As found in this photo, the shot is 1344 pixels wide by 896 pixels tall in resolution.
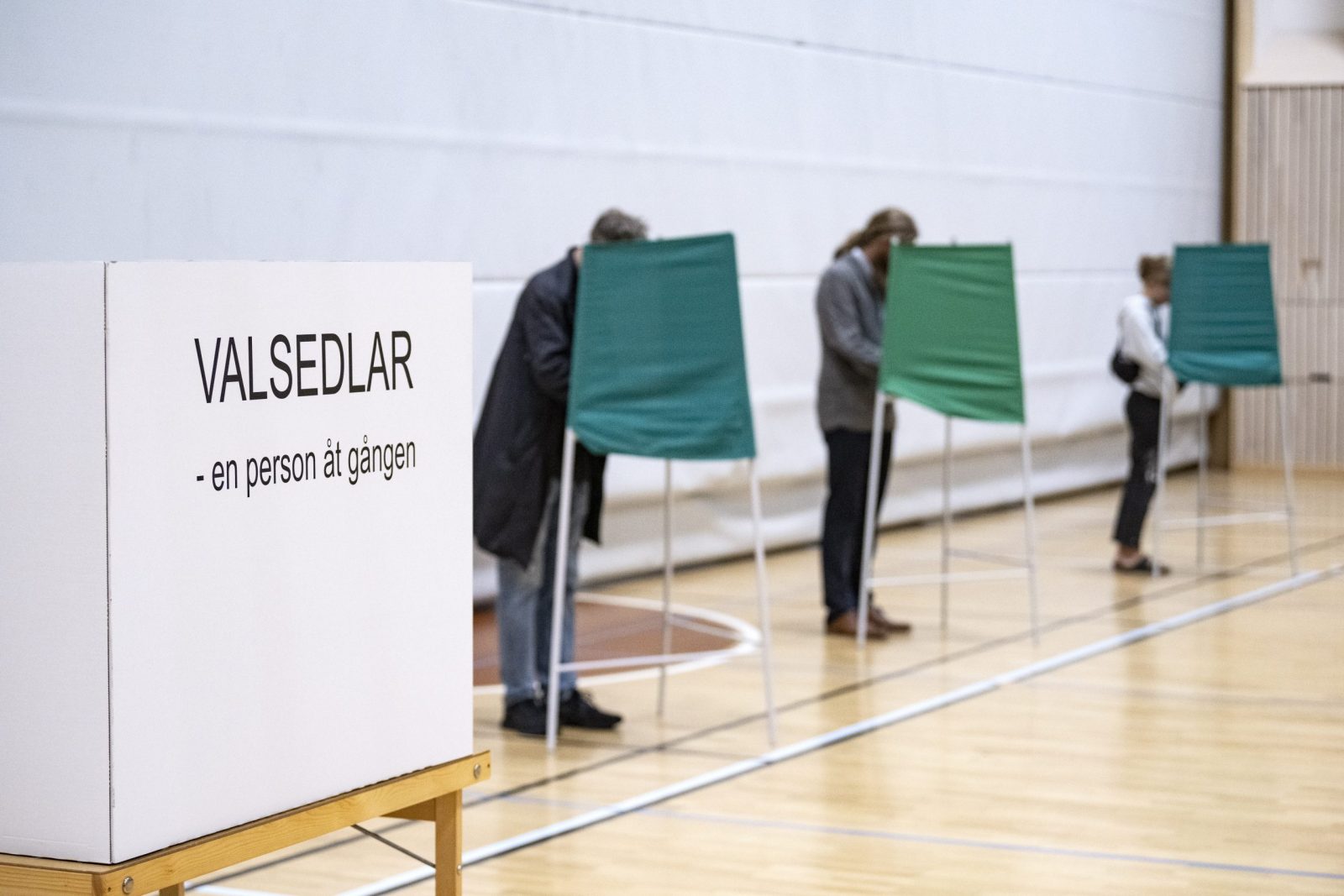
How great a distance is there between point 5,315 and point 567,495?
295cm

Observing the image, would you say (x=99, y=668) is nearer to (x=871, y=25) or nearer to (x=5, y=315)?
(x=5, y=315)

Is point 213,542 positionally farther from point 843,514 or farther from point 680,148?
point 680,148

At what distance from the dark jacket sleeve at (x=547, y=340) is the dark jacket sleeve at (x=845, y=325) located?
60.6 inches

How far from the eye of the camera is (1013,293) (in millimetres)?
5879

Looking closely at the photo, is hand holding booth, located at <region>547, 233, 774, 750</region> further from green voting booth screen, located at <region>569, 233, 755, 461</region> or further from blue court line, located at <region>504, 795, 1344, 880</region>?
blue court line, located at <region>504, 795, 1344, 880</region>

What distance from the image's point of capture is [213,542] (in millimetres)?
1680

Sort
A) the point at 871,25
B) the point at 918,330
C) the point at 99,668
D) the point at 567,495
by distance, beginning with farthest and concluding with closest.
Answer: the point at 871,25 → the point at 918,330 → the point at 567,495 → the point at 99,668

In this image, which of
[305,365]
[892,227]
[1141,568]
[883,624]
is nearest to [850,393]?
[892,227]

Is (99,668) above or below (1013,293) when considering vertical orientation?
below

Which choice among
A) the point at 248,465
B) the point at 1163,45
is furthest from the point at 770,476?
the point at 248,465

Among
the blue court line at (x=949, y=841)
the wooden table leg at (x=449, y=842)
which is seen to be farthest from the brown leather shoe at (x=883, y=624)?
the wooden table leg at (x=449, y=842)

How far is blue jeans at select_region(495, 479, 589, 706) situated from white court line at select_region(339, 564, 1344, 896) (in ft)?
2.12

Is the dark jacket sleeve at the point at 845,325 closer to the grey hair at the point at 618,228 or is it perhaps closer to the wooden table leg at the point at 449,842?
the grey hair at the point at 618,228

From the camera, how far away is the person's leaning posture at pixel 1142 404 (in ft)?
24.3
